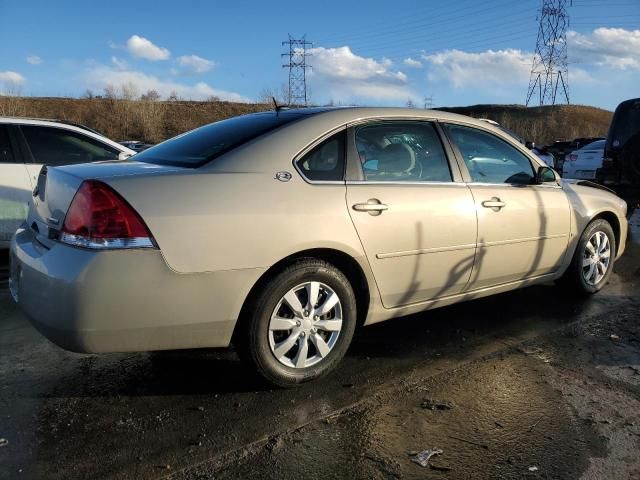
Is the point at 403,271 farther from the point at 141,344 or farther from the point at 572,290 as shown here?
the point at 572,290

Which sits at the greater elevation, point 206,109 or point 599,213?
point 206,109

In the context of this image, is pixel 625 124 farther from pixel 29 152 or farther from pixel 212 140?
pixel 29 152

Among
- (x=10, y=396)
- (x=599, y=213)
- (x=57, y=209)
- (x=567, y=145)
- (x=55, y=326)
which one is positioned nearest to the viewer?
(x=55, y=326)

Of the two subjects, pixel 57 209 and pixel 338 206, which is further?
pixel 338 206

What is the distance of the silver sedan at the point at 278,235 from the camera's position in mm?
2756

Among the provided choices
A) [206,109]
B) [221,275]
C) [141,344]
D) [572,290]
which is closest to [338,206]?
→ [221,275]

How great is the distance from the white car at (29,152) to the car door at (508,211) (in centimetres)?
408

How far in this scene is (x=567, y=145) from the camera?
75.2 ft

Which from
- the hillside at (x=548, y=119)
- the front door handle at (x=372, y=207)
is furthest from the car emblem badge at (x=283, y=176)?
the hillside at (x=548, y=119)

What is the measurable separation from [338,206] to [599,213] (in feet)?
9.83

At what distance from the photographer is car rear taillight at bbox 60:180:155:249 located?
2.72 meters

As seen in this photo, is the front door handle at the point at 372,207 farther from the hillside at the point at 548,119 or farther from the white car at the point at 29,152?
the hillside at the point at 548,119

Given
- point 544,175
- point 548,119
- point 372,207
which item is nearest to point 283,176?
point 372,207

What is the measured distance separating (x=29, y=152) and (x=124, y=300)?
433 centimetres
